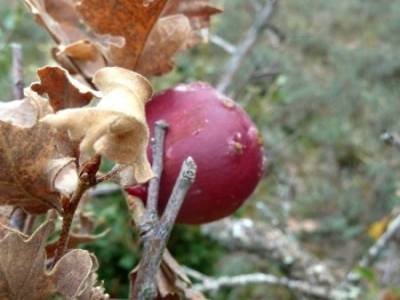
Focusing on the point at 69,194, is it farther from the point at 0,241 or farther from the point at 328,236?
the point at 328,236

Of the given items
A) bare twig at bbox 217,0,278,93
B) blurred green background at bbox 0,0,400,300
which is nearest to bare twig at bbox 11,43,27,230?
bare twig at bbox 217,0,278,93

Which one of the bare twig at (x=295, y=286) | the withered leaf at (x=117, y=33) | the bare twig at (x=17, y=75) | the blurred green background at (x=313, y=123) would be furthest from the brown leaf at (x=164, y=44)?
the blurred green background at (x=313, y=123)

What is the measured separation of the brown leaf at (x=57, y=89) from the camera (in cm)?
52

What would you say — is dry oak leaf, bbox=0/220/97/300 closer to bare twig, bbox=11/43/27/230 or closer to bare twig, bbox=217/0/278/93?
bare twig, bbox=11/43/27/230

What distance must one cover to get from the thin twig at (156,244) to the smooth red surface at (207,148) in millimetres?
123

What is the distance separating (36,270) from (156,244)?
3.3 inches

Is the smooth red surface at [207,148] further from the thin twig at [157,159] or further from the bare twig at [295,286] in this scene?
the bare twig at [295,286]

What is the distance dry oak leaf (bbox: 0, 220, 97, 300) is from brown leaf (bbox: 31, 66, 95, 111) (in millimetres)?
104

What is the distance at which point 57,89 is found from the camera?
0.53 m

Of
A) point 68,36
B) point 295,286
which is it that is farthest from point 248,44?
point 68,36

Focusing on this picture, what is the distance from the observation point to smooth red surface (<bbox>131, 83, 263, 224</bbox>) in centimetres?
64

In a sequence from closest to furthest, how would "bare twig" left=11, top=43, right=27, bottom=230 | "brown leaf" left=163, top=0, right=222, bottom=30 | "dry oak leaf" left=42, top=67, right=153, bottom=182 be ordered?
"dry oak leaf" left=42, top=67, right=153, bottom=182 < "bare twig" left=11, top=43, right=27, bottom=230 < "brown leaf" left=163, top=0, right=222, bottom=30

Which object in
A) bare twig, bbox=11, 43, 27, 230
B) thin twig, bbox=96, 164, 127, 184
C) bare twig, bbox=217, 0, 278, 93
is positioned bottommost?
bare twig, bbox=217, 0, 278, 93

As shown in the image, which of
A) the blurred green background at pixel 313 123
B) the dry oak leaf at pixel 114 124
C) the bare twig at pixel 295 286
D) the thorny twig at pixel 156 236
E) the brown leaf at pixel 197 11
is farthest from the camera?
the blurred green background at pixel 313 123
